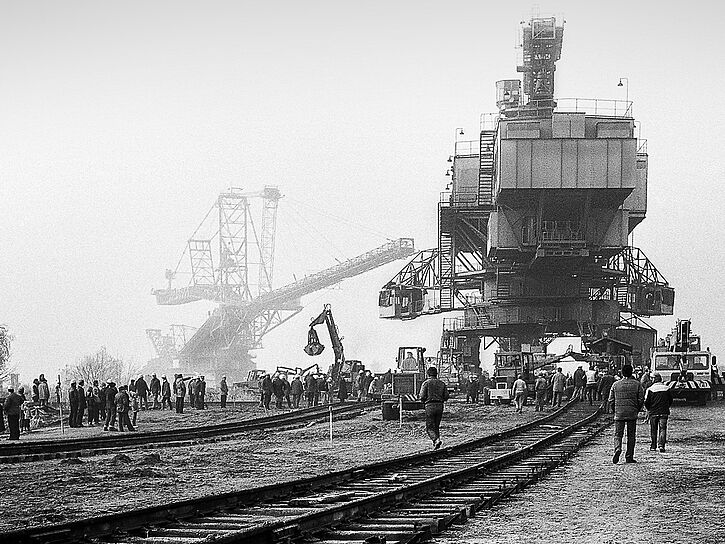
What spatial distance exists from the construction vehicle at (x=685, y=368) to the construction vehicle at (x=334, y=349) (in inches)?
629

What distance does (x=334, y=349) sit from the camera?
2131 inches

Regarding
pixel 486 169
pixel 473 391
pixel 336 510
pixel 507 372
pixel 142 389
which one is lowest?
pixel 142 389

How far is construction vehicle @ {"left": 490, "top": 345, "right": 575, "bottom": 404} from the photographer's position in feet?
136

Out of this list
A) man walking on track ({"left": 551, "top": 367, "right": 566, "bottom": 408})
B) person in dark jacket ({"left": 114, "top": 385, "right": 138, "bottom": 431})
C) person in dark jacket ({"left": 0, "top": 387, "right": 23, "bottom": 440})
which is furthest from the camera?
man walking on track ({"left": 551, "top": 367, "right": 566, "bottom": 408})

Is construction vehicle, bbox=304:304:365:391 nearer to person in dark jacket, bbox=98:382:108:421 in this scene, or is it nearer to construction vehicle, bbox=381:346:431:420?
construction vehicle, bbox=381:346:431:420

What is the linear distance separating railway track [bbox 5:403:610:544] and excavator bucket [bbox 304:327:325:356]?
32544 mm

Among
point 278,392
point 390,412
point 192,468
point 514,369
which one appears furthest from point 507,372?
point 192,468

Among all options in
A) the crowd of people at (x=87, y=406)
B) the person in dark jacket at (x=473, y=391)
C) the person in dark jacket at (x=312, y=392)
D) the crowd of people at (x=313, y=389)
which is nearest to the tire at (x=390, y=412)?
the crowd of people at (x=87, y=406)

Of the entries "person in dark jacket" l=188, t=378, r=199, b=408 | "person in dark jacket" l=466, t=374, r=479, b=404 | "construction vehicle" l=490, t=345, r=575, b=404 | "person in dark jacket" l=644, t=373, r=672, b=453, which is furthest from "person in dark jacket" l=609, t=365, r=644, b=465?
"person in dark jacket" l=188, t=378, r=199, b=408

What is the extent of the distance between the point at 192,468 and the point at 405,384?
1040 inches

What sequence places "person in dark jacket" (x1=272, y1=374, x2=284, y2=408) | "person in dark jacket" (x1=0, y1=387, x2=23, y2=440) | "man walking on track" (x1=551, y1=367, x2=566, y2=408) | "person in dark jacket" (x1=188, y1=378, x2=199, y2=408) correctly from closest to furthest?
"person in dark jacket" (x1=0, y1=387, x2=23, y2=440)
"man walking on track" (x1=551, y1=367, x2=566, y2=408)
"person in dark jacket" (x1=272, y1=374, x2=284, y2=408)
"person in dark jacket" (x1=188, y1=378, x2=199, y2=408)

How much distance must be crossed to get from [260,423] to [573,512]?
21.7m

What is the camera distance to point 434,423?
19078mm

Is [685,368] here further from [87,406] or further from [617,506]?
[617,506]
